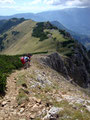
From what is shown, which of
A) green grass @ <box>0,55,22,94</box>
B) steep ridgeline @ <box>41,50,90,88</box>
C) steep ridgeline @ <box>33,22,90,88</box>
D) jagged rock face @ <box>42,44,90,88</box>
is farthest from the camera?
steep ridgeline @ <box>33,22,90,88</box>

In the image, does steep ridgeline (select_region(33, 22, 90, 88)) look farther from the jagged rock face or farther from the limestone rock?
the limestone rock

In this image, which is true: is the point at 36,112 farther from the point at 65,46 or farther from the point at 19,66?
the point at 65,46

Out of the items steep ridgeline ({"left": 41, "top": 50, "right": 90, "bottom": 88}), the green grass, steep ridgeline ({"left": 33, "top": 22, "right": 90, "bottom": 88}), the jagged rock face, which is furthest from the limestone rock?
steep ridgeline ({"left": 33, "top": 22, "right": 90, "bottom": 88})

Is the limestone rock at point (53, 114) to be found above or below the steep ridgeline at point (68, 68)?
above

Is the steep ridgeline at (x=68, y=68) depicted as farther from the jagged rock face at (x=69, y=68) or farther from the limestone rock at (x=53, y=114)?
the limestone rock at (x=53, y=114)

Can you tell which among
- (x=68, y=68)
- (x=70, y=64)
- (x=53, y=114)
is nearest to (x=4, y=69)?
(x=53, y=114)

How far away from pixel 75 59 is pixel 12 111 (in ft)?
295

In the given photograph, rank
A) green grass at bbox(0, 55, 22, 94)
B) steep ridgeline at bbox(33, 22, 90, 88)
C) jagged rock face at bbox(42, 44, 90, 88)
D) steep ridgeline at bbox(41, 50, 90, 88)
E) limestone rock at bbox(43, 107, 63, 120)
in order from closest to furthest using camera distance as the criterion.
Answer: limestone rock at bbox(43, 107, 63, 120)
green grass at bbox(0, 55, 22, 94)
steep ridgeline at bbox(41, 50, 90, 88)
jagged rock face at bbox(42, 44, 90, 88)
steep ridgeline at bbox(33, 22, 90, 88)

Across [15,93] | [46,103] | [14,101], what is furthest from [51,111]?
[15,93]

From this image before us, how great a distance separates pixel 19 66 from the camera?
30.0 m

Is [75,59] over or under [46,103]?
under

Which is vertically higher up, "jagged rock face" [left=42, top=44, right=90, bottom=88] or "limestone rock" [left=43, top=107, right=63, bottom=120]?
"limestone rock" [left=43, top=107, right=63, bottom=120]

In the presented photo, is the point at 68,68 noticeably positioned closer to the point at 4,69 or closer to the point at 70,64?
the point at 70,64

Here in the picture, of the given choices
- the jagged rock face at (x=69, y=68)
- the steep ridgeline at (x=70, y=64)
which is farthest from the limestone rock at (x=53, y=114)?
the steep ridgeline at (x=70, y=64)
